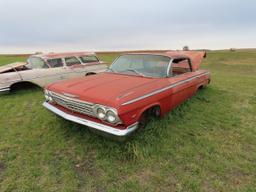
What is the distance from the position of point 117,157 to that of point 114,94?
100cm

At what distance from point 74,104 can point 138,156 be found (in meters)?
1.33

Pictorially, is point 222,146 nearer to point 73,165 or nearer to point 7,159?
point 73,165

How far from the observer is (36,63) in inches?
285

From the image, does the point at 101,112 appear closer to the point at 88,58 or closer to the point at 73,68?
the point at 73,68

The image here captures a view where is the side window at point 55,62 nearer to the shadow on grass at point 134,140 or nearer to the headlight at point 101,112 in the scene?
the shadow on grass at point 134,140

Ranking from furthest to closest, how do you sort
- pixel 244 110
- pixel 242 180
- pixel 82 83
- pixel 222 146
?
pixel 244 110, pixel 82 83, pixel 222 146, pixel 242 180

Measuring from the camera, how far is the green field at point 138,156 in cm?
259

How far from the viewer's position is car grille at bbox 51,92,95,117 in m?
2.99

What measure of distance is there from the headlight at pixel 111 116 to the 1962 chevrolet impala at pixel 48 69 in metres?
4.75

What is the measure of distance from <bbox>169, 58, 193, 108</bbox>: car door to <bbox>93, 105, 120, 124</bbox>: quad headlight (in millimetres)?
1586

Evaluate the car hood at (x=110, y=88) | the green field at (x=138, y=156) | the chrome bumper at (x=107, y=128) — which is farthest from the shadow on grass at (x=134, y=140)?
the car hood at (x=110, y=88)

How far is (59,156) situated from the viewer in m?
3.14

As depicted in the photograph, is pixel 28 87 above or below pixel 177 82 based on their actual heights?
below

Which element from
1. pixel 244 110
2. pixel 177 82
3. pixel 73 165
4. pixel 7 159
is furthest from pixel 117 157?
pixel 244 110
